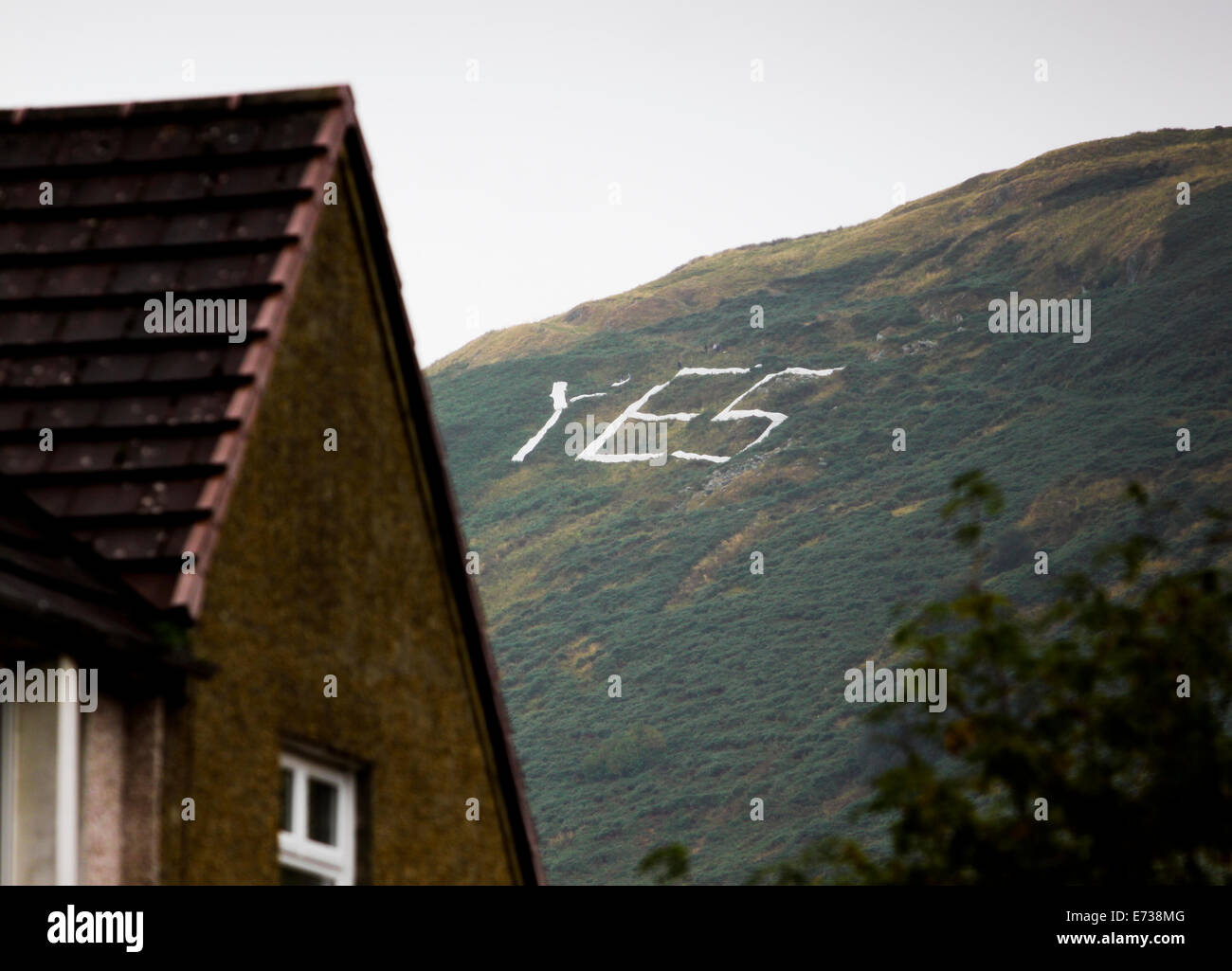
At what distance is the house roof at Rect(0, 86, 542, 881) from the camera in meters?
6.83

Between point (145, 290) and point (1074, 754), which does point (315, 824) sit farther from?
point (1074, 754)

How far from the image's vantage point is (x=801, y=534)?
16212cm

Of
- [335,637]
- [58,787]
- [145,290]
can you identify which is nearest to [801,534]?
[335,637]

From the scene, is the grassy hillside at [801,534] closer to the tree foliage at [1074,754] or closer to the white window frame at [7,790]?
the white window frame at [7,790]

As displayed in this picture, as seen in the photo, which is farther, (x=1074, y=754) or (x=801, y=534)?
(x=801, y=534)

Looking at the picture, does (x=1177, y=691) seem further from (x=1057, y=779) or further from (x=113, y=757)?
(x=113, y=757)

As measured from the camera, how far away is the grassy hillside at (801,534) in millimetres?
123875

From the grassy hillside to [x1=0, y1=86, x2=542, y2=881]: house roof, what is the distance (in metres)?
98.9

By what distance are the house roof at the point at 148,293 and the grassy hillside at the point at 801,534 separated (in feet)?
325

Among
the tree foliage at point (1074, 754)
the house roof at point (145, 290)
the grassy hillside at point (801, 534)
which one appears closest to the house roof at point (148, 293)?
the house roof at point (145, 290)

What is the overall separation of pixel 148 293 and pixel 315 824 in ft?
7.38

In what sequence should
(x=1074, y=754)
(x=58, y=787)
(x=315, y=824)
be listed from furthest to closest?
(x=315, y=824), (x=58, y=787), (x=1074, y=754)
